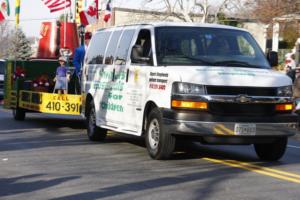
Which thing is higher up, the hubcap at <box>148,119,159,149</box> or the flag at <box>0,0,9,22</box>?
the flag at <box>0,0,9,22</box>

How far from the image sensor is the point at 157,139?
33.0ft

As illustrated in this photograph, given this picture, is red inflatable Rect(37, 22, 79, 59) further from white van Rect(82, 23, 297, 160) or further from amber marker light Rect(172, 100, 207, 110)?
amber marker light Rect(172, 100, 207, 110)

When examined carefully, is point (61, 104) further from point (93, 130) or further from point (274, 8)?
point (274, 8)

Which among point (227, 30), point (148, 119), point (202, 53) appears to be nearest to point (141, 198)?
point (148, 119)

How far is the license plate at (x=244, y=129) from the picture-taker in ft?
31.0

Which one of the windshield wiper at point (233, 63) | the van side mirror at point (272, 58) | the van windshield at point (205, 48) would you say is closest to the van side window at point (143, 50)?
the van windshield at point (205, 48)

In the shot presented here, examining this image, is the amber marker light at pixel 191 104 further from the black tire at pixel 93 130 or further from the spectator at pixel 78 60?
the spectator at pixel 78 60

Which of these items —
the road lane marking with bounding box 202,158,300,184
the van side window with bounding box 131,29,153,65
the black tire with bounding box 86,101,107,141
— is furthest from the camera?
the black tire with bounding box 86,101,107,141

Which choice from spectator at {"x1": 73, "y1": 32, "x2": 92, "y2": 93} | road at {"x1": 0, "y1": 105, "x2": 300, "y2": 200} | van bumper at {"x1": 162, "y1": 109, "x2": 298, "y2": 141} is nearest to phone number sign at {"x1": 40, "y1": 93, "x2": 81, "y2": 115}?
spectator at {"x1": 73, "y1": 32, "x2": 92, "y2": 93}

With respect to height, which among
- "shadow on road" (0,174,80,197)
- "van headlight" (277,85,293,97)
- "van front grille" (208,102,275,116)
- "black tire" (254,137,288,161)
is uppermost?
"van headlight" (277,85,293,97)

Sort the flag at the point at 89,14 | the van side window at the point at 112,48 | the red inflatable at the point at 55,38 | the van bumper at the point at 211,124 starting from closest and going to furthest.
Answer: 1. the van bumper at the point at 211,124
2. the van side window at the point at 112,48
3. the red inflatable at the point at 55,38
4. the flag at the point at 89,14

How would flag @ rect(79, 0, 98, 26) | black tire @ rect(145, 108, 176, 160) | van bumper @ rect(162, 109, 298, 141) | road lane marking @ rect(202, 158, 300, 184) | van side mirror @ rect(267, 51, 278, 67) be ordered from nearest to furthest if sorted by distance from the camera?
road lane marking @ rect(202, 158, 300, 184) → van bumper @ rect(162, 109, 298, 141) → black tire @ rect(145, 108, 176, 160) → van side mirror @ rect(267, 51, 278, 67) → flag @ rect(79, 0, 98, 26)

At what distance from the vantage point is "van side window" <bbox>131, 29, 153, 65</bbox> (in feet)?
34.7

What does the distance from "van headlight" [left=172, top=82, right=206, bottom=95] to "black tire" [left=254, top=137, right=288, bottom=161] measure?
1.53m
